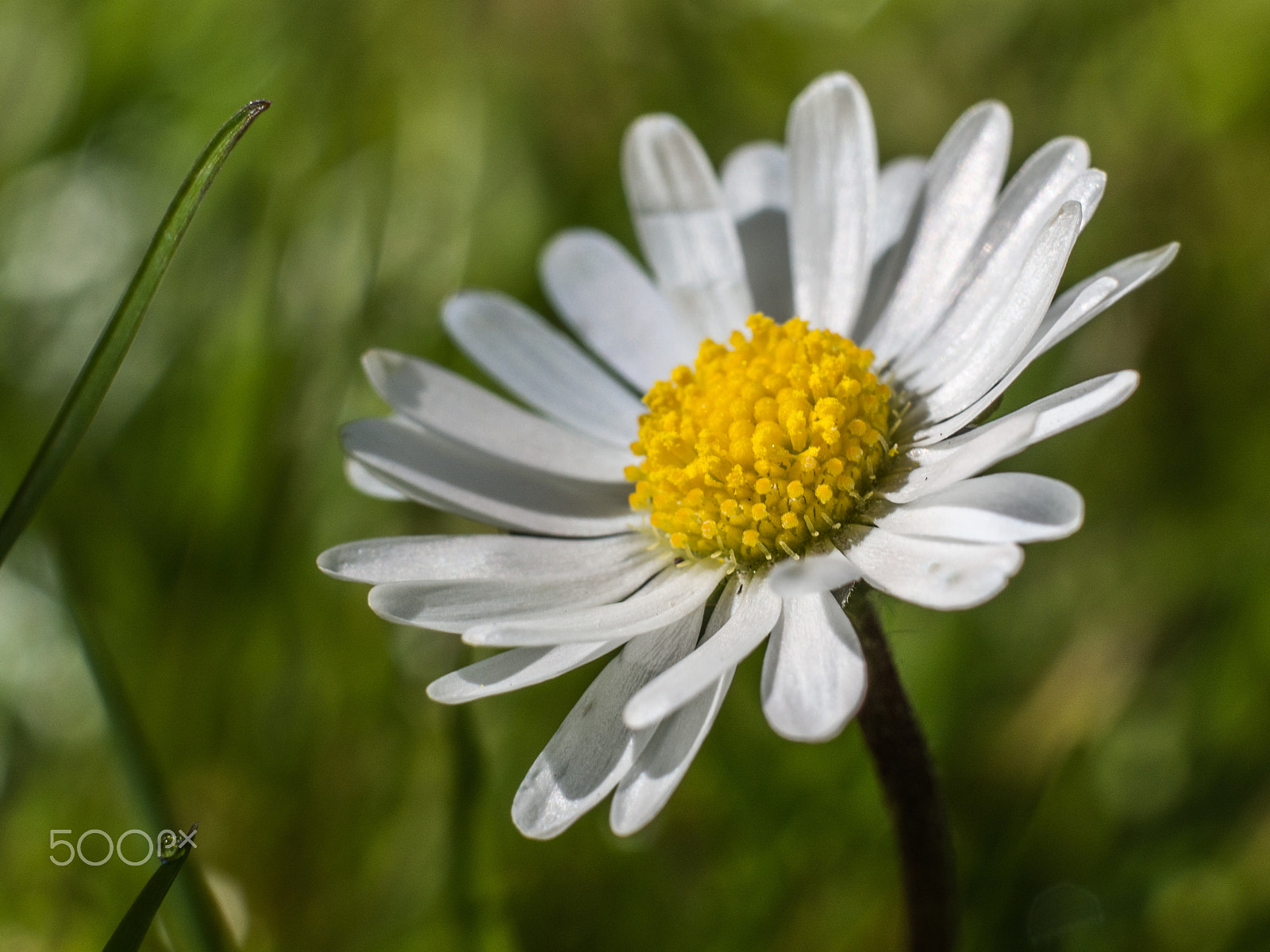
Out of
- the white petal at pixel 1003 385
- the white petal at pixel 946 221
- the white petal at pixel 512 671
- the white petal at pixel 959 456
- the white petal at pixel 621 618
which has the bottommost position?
the white petal at pixel 512 671

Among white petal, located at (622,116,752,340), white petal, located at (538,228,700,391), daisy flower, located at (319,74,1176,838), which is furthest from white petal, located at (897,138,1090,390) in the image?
white petal, located at (538,228,700,391)

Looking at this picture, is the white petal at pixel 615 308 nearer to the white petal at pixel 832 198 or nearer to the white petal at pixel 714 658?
the white petal at pixel 832 198

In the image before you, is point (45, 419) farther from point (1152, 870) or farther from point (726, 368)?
point (1152, 870)

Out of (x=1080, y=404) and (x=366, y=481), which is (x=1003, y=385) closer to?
(x=1080, y=404)

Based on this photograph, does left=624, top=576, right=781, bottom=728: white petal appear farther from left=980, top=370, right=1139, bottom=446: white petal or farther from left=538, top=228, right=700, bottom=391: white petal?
left=538, top=228, right=700, bottom=391: white petal

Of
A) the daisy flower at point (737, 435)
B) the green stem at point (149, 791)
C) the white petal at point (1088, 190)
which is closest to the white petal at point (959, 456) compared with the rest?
the daisy flower at point (737, 435)

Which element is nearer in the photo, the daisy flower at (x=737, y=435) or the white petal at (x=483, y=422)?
the daisy flower at (x=737, y=435)

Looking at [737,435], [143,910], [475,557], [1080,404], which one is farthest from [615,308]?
[143,910]
